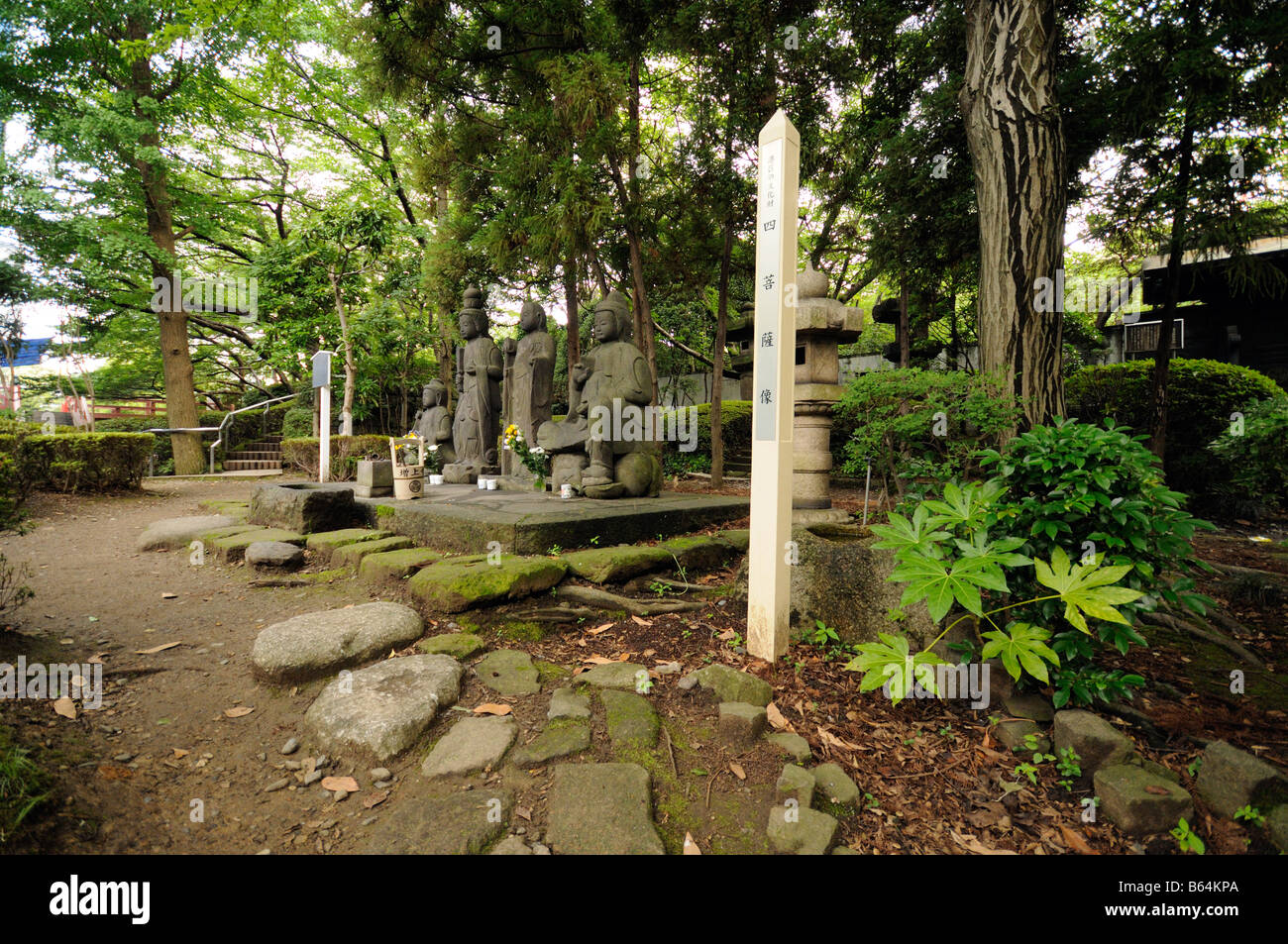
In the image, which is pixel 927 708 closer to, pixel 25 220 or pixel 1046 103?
pixel 1046 103

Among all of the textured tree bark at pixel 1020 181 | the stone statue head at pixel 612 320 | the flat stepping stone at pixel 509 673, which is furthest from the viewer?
the stone statue head at pixel 612 320

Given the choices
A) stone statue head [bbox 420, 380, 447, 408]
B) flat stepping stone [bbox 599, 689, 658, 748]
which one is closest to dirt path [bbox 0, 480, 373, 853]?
flat stepping stone [bbox 599, 689, 658, 748]

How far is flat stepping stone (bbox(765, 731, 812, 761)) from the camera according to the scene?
85.9 inches

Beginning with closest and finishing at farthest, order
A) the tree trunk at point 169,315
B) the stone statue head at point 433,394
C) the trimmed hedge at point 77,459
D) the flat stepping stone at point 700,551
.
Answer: the flat stepping stone at point 700,551 < the trimmed hedge at point 77,459 < the stone statue head at point 433,394 < the tree trunk at point 169,315

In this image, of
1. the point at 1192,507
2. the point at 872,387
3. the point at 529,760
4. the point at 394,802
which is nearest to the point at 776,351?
the point at 872,387

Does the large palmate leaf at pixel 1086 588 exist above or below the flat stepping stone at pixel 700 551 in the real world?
above

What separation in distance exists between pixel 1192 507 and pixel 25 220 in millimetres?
20145

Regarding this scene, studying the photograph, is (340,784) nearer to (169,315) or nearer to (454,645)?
(454,645)

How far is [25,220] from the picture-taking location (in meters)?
10.7

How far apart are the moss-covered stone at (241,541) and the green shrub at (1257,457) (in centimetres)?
878

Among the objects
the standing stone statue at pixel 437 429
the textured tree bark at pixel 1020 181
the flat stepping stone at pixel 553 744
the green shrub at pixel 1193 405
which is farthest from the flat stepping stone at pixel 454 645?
the green shrub at pixel 1193 405

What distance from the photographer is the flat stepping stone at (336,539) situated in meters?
4.71

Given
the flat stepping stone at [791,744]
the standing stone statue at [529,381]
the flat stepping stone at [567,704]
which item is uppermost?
the standing stone statue at [529,381]

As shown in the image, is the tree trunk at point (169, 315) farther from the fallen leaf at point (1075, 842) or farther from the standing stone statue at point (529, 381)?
the fallen leaf at point (1075, 842)
